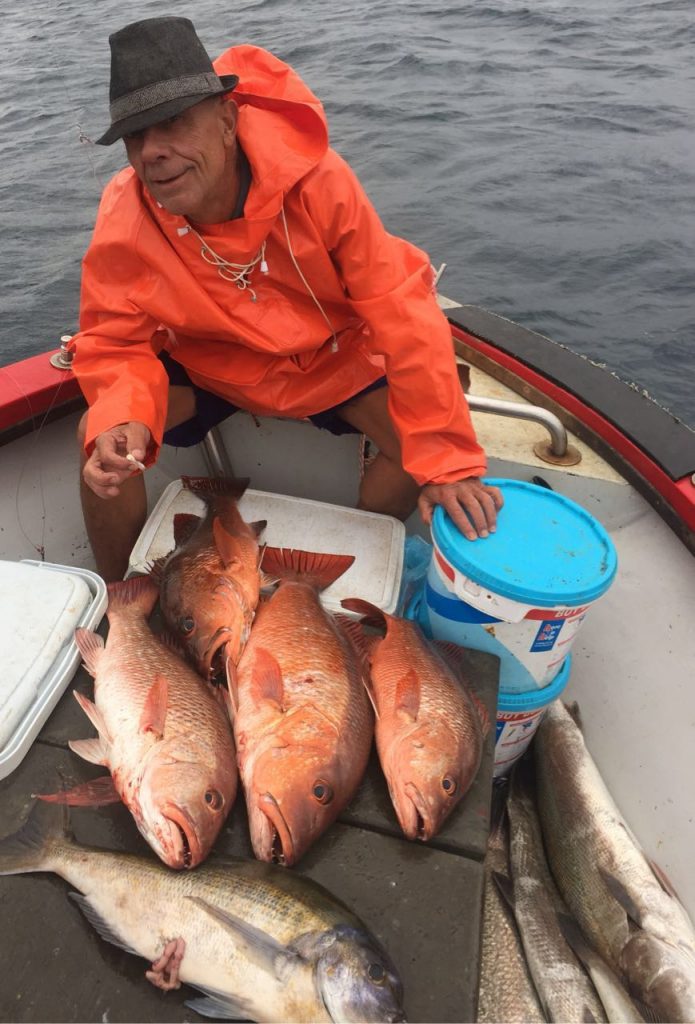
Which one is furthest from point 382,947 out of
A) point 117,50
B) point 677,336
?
point 677,336

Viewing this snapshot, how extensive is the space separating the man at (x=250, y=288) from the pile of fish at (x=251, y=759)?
48 cm

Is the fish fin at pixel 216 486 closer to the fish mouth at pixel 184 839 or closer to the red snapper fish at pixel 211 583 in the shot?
the red snapper fish at pixel 211 583

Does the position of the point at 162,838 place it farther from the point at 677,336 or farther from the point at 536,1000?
the point at 677,336

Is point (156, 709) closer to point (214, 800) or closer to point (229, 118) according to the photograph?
point (214, 800)

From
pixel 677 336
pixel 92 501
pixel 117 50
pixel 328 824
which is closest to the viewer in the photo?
pixel 328 824

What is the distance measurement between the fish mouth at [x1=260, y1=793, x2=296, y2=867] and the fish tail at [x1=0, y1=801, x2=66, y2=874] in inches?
20.3

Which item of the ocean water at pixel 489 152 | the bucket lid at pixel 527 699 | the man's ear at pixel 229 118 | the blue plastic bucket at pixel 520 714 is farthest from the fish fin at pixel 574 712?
the ocean water at pixel 489 152

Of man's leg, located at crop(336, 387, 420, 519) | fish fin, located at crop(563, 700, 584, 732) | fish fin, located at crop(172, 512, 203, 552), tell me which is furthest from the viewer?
man's leg, located at crop(336, 387, 420, 519)

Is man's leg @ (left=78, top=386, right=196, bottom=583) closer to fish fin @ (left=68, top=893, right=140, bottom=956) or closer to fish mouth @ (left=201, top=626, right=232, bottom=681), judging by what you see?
fish mouth @ (left=201, top=626, right=232, bottom=681)

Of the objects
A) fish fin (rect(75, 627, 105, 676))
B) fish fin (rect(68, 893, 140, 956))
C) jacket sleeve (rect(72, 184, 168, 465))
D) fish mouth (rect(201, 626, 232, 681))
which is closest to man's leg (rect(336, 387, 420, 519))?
jacket sleeve (rect(72, 184, 168, 465))

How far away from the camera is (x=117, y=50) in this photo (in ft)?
6.16

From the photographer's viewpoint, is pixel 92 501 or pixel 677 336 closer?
pixel 92 501

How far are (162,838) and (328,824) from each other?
408mm

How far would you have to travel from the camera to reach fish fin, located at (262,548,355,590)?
7.57 feet
